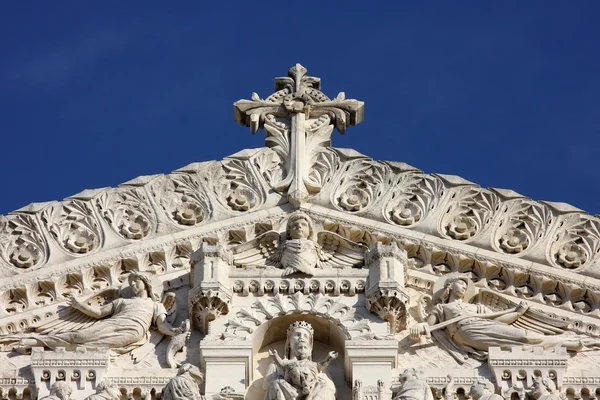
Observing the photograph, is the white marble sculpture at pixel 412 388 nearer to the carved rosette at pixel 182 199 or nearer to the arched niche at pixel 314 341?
the arched niche at pixel 314 341

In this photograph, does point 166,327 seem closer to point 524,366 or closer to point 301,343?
point 301,343

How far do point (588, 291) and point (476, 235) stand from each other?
63.6 inches

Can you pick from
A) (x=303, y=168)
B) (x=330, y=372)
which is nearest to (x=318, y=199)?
(x=303, y=168)

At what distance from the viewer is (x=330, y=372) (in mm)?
31125

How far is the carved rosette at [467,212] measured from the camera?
32812 millimetres

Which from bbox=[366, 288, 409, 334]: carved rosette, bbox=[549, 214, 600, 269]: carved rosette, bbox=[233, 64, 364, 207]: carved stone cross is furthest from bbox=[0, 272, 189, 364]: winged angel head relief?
bbox=[549, 214, 600, 269]: carved rosette

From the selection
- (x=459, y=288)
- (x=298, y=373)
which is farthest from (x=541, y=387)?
(x=298, y=373)

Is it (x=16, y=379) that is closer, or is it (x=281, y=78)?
(x=16, y=379)

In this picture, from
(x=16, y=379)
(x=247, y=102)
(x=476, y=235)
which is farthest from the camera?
(x=247, y=102)

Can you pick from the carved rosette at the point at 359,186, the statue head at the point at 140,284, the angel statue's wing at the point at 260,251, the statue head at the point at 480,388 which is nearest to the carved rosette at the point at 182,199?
the angel statue's wing at the point at 260,251

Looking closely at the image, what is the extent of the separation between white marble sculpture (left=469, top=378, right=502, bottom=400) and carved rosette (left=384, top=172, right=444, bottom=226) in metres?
3.10

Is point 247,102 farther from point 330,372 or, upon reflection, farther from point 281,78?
point 330,372

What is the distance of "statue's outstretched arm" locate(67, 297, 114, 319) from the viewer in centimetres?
3164

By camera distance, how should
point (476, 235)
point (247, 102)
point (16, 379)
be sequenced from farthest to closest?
1. point (247, 102)
2. point (476, 235)
3. point (16, 379)
